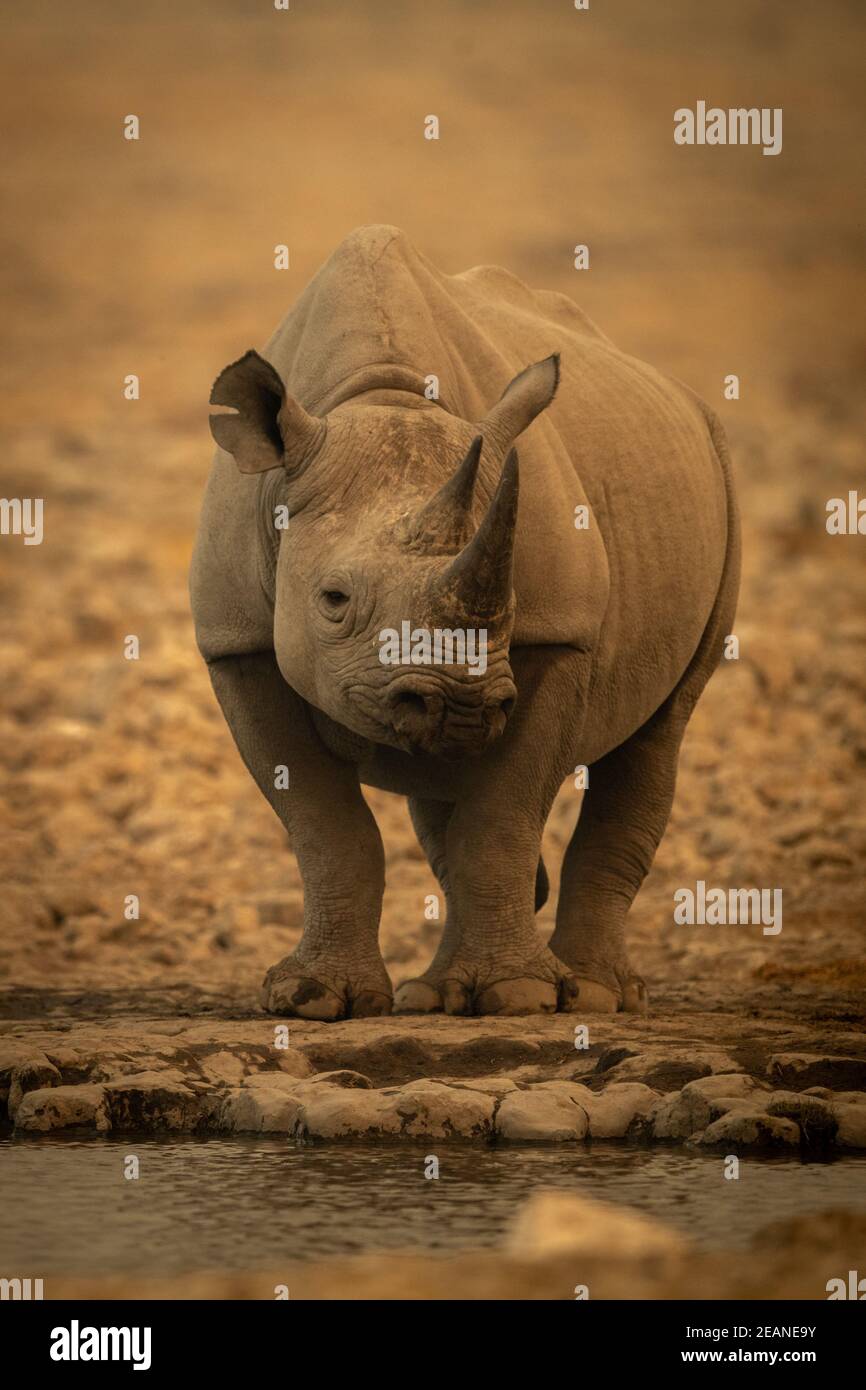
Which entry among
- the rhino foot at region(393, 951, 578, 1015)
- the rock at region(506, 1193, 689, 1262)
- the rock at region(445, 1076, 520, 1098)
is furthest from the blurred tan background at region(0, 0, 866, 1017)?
the rock at region(506, 1193, 689, 1262)

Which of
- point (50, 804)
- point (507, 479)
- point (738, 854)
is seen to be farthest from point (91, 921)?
point (507, 479)

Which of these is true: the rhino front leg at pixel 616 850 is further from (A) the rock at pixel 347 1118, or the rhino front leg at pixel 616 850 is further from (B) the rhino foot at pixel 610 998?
(A) the rock at pixel 347 1118

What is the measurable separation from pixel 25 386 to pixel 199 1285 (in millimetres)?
20331

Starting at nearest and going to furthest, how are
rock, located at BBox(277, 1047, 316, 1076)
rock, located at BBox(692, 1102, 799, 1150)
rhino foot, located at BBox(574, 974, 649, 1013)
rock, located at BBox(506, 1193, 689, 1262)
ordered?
rock, located at BBox(506, 1193, 689, 1262), rock, located at BBox(692, 1102, 799, 1150), rock, located at BBox(277, 1047, 316, 1076), rhino foot, located at BBox(574, 974, 649, 1013)

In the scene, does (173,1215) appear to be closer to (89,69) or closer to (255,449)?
(255,449)

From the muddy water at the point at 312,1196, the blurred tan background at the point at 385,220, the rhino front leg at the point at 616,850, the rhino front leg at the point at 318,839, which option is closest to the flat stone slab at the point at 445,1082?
the muddy water at the point at 312,1196

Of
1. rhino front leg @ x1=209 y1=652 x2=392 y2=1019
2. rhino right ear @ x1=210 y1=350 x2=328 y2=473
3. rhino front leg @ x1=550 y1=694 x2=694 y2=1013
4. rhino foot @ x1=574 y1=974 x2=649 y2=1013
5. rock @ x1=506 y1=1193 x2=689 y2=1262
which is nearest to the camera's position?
rock @ x1=506 y1=1193 x2=689 y2=1262

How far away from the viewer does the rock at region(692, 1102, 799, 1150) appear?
6.64m

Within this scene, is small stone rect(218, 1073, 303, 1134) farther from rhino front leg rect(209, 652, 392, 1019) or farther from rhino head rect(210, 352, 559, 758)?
rhino front leg rect(209, 652, 392, 1019)

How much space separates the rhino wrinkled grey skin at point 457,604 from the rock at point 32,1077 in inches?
53.5

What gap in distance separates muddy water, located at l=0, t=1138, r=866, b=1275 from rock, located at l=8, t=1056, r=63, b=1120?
1.09 ft

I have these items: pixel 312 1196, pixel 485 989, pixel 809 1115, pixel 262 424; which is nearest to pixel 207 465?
pixel 485 989

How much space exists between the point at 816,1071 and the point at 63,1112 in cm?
212

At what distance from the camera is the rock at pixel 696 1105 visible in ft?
22.3
